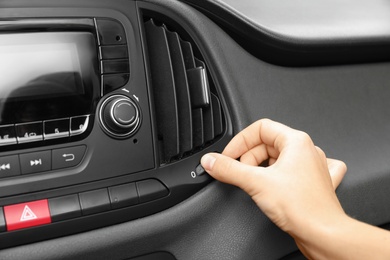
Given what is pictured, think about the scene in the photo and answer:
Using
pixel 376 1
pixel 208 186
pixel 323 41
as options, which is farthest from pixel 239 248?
pixel 376 1

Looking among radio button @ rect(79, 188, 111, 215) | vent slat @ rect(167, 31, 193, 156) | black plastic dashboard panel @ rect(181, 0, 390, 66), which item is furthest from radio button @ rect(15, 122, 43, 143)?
black plastic dashboard panel @ rect(181, 0, 390, 66)

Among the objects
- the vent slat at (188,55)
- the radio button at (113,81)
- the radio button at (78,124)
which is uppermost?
the vent slat at (188,55)

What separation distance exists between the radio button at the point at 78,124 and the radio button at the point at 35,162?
5cm

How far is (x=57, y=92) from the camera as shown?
0.75 meters

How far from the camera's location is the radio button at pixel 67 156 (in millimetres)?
742

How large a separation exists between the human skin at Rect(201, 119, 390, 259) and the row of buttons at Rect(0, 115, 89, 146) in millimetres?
199

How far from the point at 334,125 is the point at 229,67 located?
23 cm

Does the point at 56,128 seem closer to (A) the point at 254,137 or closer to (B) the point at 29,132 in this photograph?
(B) the point at 29,132

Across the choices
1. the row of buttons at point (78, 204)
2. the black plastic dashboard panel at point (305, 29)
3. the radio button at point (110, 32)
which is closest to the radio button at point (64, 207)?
the row of buttons at point (78, 204)

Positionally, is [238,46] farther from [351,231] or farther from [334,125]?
[351,231]

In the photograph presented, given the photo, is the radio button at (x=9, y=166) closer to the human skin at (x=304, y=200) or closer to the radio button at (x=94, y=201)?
the radio button at (x=94, y=201)

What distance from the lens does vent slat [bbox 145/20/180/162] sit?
816mm

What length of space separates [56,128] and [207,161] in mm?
226

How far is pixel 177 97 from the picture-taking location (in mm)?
824
